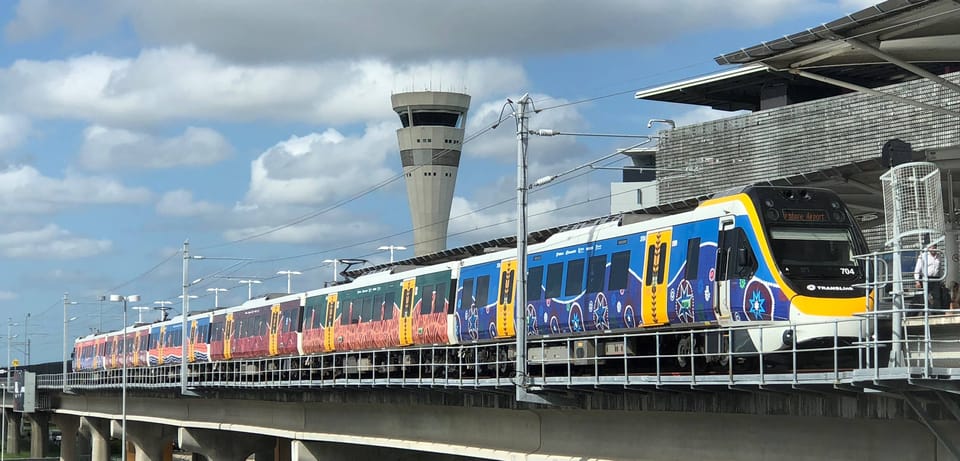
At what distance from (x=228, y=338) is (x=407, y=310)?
23358mm

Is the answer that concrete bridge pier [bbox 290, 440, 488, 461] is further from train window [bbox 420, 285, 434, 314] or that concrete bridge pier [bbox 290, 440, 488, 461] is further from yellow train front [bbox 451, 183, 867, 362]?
yellow train front [bbox 451, 183, 867, 362]

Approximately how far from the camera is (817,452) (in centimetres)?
2227

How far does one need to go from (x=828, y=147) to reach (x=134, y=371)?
4620 centimetres

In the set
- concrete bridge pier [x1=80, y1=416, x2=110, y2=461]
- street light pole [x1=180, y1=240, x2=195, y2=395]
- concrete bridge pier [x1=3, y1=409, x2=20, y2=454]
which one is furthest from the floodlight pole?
concrete bridge pier [x1=3, y1=409, x2=20, y2=454]

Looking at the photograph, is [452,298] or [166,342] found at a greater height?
[452,298]

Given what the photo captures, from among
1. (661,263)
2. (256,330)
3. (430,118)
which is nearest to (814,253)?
(661,263)

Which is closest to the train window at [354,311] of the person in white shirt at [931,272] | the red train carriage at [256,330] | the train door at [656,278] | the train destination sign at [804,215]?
the red train carriage at [256,330]

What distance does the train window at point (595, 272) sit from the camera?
3006 centimetres

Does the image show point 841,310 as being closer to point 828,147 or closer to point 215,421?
point 828,147

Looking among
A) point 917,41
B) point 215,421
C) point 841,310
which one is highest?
point 917,41

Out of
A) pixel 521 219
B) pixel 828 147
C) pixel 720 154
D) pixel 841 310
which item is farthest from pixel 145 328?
pixel 841 310

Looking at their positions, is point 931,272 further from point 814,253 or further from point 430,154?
point 430,154

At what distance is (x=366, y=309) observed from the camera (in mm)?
45531

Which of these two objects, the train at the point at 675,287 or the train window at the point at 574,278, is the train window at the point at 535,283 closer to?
the train at the point at 675,287
